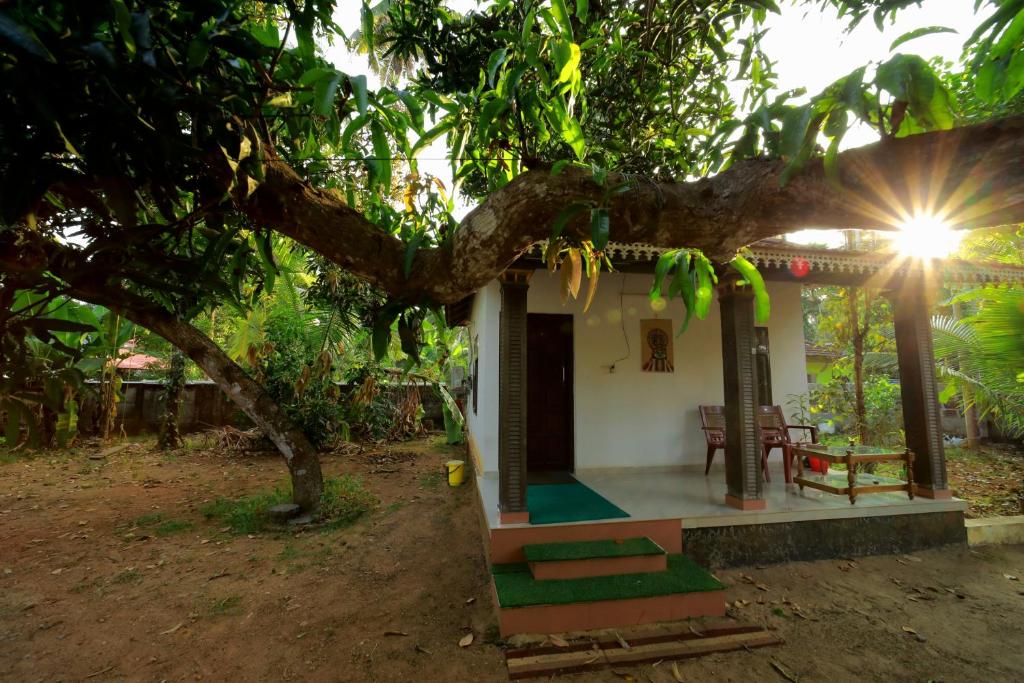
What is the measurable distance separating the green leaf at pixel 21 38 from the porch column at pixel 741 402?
4990 mm

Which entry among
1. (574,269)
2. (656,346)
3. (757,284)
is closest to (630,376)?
(656,346)

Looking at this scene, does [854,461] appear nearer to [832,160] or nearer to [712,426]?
[712,426]

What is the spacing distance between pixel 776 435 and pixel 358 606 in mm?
5145

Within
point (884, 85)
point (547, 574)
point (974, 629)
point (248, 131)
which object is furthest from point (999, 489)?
point (248, 131)

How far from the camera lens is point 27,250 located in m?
1.82

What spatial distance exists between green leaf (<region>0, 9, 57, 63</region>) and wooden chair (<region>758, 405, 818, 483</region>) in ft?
19.4

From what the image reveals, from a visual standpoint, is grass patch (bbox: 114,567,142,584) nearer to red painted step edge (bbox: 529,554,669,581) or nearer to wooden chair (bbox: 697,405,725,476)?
red painted step edge (bbox: 529,554,669,581)

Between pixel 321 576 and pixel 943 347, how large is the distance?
823 centimetres

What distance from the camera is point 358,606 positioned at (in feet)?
12.7

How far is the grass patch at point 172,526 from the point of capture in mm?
5543

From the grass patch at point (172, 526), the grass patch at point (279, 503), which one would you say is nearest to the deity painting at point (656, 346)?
the grass patch at point (279, 503)

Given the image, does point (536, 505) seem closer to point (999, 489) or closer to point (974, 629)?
point (974, 629)

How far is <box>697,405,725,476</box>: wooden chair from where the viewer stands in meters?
5.96

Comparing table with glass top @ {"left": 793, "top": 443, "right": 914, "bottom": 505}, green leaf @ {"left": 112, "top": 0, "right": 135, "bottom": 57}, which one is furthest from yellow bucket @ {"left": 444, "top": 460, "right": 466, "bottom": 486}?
green leaf @ {"left": 112, "top": 0, "right": 135, "bottom": 57}
